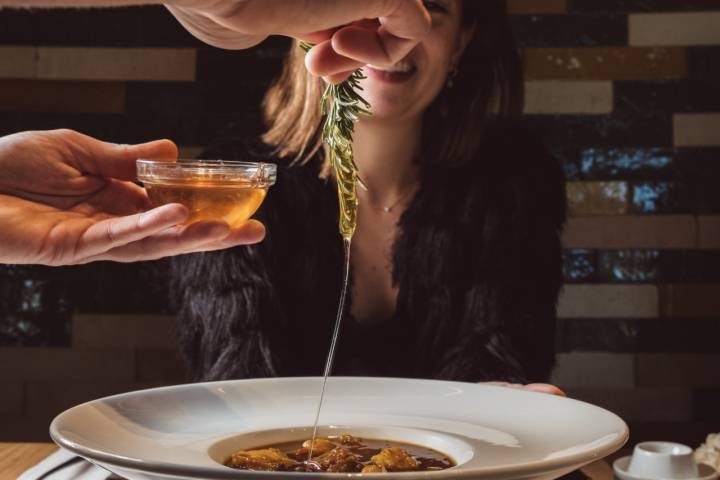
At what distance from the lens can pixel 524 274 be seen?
7.84 ft

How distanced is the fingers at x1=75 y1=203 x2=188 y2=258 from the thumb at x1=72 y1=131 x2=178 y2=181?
8.5 inches

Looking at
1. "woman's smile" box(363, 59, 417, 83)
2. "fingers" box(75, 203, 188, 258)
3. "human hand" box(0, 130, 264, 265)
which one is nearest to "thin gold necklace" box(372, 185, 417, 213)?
"woman's smile" box(363, 59, 417, 83)

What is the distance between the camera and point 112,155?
1.43 meters

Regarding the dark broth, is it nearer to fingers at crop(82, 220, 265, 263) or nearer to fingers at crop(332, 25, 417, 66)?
fingers at crop(82, 220, 265, 263)

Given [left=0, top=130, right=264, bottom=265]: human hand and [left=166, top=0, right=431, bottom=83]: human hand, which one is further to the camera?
[left=0, top=130, right=264, bottom=265]: human hand

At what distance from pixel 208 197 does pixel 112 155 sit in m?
0.32

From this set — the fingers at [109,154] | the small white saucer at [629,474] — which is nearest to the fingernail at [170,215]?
the fingers at [109,154]

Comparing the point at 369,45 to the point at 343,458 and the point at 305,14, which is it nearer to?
the point at 305,14

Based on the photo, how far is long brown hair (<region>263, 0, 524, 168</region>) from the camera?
7.94 ft

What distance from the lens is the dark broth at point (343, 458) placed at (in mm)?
1032

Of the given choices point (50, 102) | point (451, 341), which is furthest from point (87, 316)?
point (451, 341)

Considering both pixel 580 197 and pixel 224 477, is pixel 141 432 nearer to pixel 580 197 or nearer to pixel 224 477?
pixel 224 477

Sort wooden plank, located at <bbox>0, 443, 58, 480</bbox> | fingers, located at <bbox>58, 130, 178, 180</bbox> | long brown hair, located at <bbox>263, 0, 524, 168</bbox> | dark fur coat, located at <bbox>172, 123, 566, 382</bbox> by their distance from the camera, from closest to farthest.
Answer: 1. wooden plank, located at <bbox>0, 443, 58, 480</bbox>
2. fingers, located at <bbox>58, 130, 178, 180</bbox>
3. dark fur coat, located at <bbox>172, 123, 566, 382</bbox>
4. long brown hair, located at <bbox>263, 0, 524, 168</bbox>

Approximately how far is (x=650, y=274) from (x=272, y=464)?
2.30m
